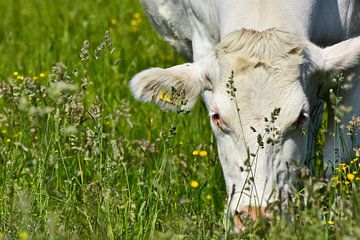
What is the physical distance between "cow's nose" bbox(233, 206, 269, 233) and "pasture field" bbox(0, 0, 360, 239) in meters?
0.06

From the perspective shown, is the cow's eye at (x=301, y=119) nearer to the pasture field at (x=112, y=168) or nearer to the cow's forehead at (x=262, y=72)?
the cow's forehead at (x=262, y=72)

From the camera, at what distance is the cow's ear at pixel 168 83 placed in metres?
5.16

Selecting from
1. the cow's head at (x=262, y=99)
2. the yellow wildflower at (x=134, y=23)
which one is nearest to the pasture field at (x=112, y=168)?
the cow's head at (x=262, y=99)

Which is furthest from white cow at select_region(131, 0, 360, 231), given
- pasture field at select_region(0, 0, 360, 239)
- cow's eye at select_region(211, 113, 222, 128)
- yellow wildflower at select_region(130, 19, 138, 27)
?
yellow wildflower at select_region(130, 19, 138, 27)

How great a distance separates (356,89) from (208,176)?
95 cm

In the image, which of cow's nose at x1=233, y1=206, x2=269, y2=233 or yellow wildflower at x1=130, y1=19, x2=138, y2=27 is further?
yellow wildflower at x1=130, y1=19, x2=138, y2=27

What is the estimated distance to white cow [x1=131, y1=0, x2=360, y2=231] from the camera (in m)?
4.65

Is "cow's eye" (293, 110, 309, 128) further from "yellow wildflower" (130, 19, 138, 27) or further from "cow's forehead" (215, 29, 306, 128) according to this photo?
"yellow wildflower" (130, 19, 138, 27)

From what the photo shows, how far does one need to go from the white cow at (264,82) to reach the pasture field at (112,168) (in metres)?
0.18

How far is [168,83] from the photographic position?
17.0 ft

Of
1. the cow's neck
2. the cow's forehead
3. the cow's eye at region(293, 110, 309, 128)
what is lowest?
the cow's eye at region(293, 110, 309, 128)

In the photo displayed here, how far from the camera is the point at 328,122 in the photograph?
579cm

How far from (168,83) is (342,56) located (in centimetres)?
86

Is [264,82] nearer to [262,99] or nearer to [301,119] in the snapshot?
[262,99]
